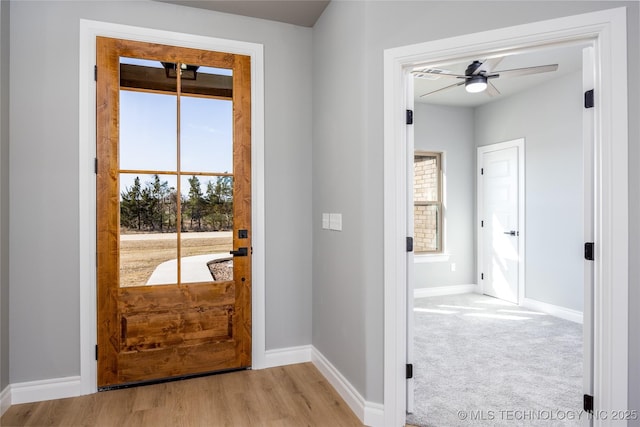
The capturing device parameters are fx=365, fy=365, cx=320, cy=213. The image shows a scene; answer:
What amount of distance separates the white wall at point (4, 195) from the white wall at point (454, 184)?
4513 millimetres

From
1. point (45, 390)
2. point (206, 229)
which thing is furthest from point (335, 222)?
point (45, 390)

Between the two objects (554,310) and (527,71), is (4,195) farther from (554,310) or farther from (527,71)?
(554,310)

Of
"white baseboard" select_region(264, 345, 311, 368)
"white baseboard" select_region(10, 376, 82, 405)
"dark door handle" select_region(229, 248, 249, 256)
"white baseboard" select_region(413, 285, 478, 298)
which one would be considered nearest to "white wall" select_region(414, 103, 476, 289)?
"white baseboard" select_region(413, 285, 478, 298)

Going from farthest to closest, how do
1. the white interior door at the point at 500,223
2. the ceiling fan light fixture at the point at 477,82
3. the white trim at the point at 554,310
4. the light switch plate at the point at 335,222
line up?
the white interior door at the point at 500,223, the white trim at the point at 554,310, the ceiling fan light fixture at the point at 477,82, the light switch plate at the point at 335,222

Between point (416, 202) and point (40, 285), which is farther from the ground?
point (416, 202)

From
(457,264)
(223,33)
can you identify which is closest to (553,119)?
(457,264)

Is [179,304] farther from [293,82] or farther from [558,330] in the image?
[558,330]

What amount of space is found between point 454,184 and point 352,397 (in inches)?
158

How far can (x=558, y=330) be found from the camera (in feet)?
12.6

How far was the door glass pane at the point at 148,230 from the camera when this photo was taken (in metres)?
2.58

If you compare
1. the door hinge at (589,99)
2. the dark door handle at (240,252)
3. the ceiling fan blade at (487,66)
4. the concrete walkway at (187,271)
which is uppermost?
the ceiling fan blade at (487,66)

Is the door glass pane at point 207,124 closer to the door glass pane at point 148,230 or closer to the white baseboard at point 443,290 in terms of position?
the door glass pane at point 148,230

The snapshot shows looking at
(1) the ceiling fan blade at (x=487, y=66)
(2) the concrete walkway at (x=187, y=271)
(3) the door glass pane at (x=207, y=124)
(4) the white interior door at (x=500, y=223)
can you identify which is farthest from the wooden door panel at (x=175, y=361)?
(4) the white interior door at (x=500, y=223)

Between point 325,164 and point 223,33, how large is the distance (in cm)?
128
